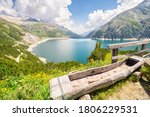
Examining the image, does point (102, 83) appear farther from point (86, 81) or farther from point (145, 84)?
point (145, 84)

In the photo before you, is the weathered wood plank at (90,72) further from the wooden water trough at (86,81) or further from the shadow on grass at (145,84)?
the shadow on grass at (145,84)

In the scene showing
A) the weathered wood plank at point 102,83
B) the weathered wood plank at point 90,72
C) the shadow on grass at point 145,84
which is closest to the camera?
the weathered wood plank at point 102,83

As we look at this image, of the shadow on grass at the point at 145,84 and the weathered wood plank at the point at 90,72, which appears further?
the weathered wood plank at the point at 90,72

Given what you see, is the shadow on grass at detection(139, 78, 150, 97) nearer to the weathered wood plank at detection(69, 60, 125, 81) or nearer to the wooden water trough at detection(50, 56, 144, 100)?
the wooden water trough at detection(50, 56, 144, 100)

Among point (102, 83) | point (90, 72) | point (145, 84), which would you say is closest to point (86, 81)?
point (90, 72)

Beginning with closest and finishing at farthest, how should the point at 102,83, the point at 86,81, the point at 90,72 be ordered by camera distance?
the point at 102,83 < the point at 86,81 < the point at 90,72

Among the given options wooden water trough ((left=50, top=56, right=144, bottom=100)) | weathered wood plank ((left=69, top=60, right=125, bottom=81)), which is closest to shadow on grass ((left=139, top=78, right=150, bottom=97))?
wooden water trough ((left=50, top=56, right=144, bottom=100))

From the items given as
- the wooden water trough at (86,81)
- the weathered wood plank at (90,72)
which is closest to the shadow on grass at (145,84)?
the wooden water trough at (86,81)

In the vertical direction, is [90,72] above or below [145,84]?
above

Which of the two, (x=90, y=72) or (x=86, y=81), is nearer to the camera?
(x=86, y=81)
